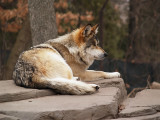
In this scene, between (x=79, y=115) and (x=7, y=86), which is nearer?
(x=79, y=115)

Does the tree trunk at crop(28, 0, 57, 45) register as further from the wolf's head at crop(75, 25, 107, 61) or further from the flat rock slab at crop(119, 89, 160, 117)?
the flat rock slab at crop(119, 89, 160, 117)

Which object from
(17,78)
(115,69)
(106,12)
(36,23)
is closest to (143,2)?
(106,12)

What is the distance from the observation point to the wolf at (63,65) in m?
4.47

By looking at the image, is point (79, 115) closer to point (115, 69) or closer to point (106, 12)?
point (115, 69)

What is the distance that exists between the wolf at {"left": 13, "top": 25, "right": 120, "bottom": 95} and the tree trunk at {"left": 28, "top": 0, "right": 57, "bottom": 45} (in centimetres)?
122

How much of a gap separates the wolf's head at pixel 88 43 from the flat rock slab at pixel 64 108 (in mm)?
1533

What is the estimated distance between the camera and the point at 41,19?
279 inches

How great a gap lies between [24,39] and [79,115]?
5.47 meters

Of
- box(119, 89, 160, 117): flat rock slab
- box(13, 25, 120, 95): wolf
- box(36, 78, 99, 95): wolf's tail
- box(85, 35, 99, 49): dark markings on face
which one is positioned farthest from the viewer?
box(85, 35, 99, 49): dark markings on face

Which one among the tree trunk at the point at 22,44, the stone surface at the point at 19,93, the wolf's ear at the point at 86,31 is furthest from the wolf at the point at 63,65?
the tree trunk at the point at 22,44

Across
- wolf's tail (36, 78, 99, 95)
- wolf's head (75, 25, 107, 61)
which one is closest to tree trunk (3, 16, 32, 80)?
wolf's head (75, 25, 107, 61)

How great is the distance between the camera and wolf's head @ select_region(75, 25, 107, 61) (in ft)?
19.0

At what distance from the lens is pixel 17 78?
493 cm

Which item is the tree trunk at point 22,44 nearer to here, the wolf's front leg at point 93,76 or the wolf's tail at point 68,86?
the wolf's front leg at point 93,76
